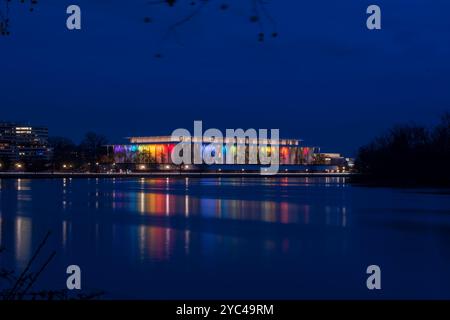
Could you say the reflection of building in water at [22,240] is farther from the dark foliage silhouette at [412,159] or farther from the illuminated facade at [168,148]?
the illuminated facade at [168,148]

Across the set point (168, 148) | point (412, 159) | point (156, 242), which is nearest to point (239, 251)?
point (156, 242)

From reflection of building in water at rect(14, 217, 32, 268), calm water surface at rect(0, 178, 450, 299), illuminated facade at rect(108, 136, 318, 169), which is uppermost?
illuminated facade at rect(108, 136, 318, 169)

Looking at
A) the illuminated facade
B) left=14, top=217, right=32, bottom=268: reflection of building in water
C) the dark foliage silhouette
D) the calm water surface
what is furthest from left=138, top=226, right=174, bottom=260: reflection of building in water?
the illuminated facade

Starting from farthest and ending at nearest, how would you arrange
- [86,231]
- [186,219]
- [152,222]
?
[186,219]
[152,222]
[86,231]

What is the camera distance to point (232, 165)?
172m

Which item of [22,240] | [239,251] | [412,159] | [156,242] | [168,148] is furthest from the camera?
[168,148]

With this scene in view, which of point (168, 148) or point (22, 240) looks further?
point (168, 148)

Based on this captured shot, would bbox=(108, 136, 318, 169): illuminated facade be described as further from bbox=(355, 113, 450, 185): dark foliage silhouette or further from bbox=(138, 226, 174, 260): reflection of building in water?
bbox=(138, 226, 174, 260): reflection of building in water

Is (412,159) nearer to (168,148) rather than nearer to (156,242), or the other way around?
(156,242)
